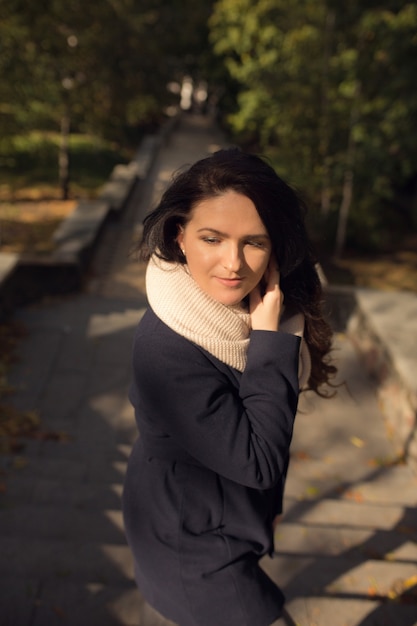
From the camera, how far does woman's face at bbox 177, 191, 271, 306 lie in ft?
4.94

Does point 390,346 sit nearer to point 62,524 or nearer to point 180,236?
point 62,524

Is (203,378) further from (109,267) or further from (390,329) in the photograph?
(109,267)

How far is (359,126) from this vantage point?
363 inches

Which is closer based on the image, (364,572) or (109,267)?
(364,572)

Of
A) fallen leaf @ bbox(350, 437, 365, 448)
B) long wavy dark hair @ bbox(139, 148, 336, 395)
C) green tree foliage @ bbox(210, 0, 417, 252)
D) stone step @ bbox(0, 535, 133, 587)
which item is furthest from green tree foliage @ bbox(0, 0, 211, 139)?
long wavy dark hair @ bbox(139, 148, 336, 395)

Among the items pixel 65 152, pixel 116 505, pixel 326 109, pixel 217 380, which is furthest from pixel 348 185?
pixel 217 380

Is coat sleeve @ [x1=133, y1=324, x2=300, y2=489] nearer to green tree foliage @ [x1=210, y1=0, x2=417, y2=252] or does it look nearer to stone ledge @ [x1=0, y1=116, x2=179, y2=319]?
stone ledge @ [x1=0, y1=116, x2=179, y2=319]

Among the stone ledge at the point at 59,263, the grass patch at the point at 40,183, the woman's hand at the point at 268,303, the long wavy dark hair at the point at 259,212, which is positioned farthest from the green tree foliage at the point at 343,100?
the woman's hand at the point at 268,303

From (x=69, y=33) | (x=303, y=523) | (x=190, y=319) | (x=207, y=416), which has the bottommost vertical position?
(x=303, y=523)

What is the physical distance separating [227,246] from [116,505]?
247 cm

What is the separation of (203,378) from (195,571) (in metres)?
0.61

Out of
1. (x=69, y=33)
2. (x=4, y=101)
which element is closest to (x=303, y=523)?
(x=4, y=101)

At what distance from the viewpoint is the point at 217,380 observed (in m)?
1.52

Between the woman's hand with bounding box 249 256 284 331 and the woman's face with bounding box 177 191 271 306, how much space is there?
0.06 meters
